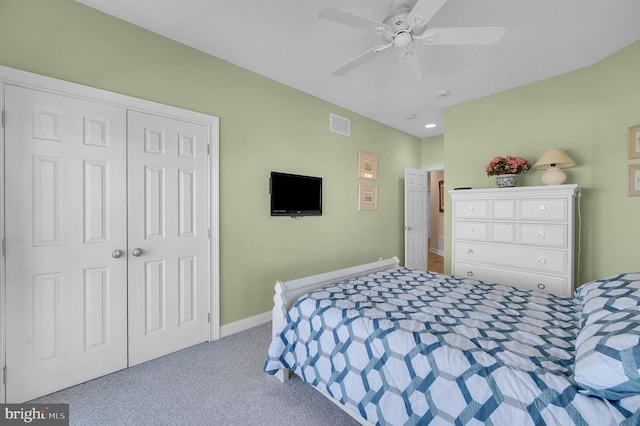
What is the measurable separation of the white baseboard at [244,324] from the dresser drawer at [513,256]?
234 centimetres

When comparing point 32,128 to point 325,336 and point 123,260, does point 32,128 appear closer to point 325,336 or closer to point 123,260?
point 123,260

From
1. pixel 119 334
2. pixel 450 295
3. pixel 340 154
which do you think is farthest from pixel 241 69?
pixel 450 295

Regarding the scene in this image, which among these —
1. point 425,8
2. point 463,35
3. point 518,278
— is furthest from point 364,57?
point 518,278

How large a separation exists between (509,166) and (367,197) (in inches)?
73.4

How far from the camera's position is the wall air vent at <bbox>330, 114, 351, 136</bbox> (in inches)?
148

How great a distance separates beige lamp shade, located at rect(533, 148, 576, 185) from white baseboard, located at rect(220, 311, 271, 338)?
3.30m

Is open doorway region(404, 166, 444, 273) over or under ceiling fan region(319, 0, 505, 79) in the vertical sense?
under

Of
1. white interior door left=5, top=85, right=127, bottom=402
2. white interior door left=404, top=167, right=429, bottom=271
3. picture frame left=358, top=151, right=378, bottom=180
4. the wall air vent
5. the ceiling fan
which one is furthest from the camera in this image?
white interior door left=404, top=167, right=429, bottom=271

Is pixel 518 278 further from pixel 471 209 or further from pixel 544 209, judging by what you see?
pixel 471 209

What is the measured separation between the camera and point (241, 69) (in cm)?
281

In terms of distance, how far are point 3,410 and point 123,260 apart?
41.0 inches

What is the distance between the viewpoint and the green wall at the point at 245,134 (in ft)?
6.15

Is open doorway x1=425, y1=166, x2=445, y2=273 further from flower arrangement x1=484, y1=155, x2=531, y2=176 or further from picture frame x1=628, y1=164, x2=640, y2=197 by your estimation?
picture frame x1=628, y1=164, x2=640, y2=197

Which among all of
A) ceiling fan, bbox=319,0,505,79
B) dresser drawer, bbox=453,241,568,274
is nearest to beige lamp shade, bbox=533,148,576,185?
dresser drawer, bbox=453,241,568,274
